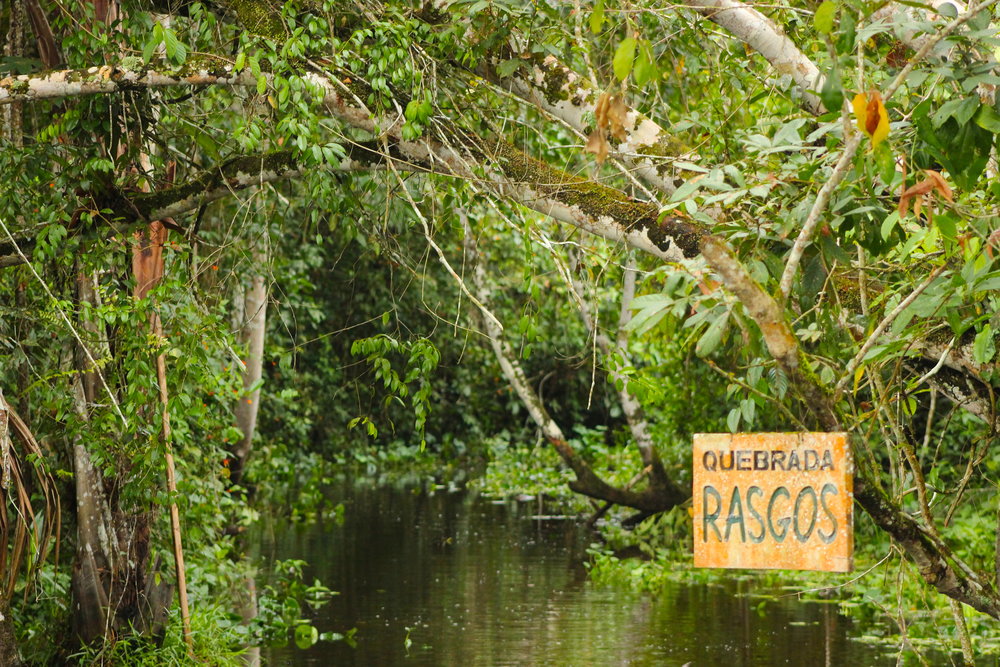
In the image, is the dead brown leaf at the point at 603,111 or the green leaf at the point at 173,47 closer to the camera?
the dead brown leaf at the point at 603,111

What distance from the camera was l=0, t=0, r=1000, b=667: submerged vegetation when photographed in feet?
12.1

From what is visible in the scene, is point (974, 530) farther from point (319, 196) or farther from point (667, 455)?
point (319, 196)

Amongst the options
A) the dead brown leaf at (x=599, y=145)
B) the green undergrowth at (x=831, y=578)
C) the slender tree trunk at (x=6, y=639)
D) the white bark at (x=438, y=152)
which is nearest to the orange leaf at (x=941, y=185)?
the dead brown leaf at (x=599, y=145)

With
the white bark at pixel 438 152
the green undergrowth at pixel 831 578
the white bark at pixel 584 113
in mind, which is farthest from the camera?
the green undergrowth at pixel 831 578

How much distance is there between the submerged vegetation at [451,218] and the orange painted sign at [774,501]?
0.33 metres

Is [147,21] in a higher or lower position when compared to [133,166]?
higher

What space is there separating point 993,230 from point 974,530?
23.4ft

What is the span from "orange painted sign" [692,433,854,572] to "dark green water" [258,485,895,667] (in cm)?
440

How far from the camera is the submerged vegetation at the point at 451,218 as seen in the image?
3.68 m

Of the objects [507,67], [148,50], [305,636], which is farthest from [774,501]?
[305,636]

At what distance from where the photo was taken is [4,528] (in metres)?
5.48

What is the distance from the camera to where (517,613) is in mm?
9031

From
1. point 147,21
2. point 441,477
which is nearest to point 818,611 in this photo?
point 147,21

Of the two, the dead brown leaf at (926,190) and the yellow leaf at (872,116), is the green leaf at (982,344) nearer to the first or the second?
the dead brown leaf at (926,190)
